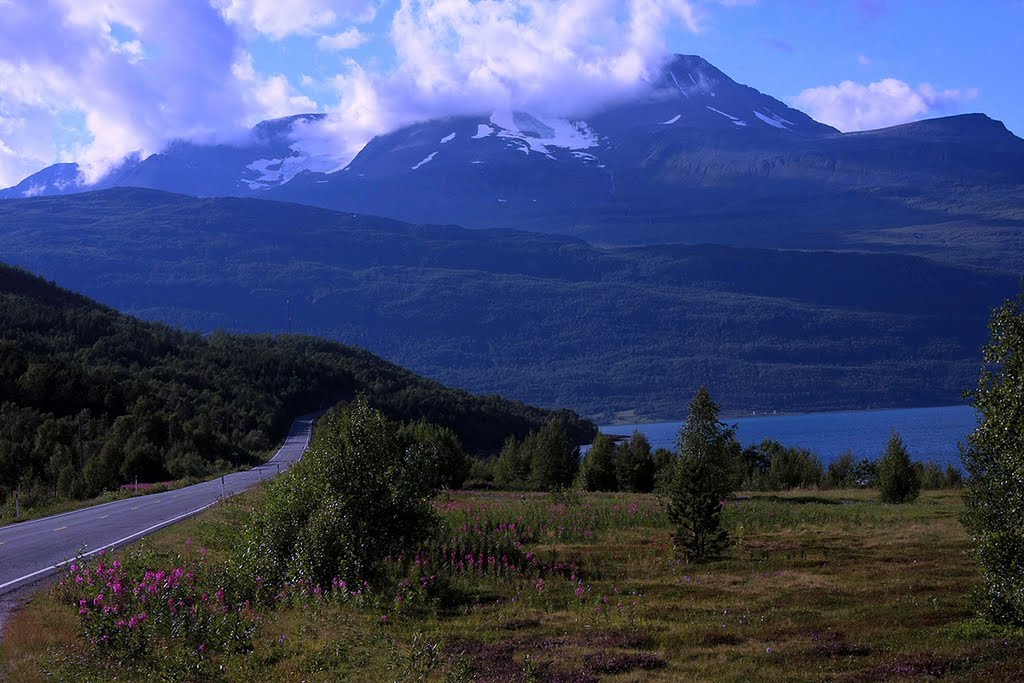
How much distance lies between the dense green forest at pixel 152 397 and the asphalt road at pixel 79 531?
8854 mm

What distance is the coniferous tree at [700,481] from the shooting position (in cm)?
2541

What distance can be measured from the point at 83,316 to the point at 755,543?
13390 centimetres

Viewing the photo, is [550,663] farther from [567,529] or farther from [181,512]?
[181,512]

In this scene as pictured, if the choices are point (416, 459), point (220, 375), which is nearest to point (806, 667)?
point (416, 459)

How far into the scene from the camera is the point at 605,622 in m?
18.6

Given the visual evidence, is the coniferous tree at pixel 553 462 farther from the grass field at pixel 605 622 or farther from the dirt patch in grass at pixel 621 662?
the dirt patch in grass at pixel 621 662

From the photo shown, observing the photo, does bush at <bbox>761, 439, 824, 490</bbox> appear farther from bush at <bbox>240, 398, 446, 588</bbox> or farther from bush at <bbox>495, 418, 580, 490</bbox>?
bush at <bbox>240, 398, 446, 588</bbox>

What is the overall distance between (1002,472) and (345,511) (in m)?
11.7

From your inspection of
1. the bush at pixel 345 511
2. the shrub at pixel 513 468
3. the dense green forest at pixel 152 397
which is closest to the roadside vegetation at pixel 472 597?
the bush at pixel 345 511

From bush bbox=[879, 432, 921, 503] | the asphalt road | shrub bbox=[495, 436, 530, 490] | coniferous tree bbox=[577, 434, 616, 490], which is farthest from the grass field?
shrub bbox=[495, 436, 530, 490]

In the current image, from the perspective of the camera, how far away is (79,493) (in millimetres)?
47625

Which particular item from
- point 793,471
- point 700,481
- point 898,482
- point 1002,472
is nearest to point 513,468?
point 793,471

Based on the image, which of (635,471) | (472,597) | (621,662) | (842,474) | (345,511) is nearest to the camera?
(621,662)

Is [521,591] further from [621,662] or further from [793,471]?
[793,471]
